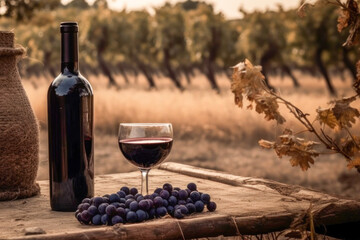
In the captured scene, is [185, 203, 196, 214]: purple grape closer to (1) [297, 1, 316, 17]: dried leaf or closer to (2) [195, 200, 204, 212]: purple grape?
(2) [195, 200, 204, 212]: purple grape

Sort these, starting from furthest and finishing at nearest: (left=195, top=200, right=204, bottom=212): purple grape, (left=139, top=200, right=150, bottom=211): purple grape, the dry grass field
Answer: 1. the dry grass field
2. (left=195, top=200, right=204, bottom=212): purple grape
3. (left=139, top=200, right=150, bottom=211): purple grape

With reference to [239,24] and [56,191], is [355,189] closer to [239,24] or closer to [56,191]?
[56,191]

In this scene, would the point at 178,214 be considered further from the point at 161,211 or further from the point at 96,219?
the point at 96,219

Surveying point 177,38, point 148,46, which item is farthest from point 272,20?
point 148,46

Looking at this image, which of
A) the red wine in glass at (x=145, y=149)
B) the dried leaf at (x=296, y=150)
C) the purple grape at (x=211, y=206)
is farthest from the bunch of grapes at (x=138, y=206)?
the dried leaf at (x=296, y=150)

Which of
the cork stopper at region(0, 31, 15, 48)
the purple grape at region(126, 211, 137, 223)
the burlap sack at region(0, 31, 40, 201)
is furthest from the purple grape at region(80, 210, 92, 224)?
the cork stopper at region(0, 31, 15, 48)

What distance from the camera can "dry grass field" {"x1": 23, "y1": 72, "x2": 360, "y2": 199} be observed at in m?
7.08

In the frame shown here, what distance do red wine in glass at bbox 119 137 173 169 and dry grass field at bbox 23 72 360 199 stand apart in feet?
14.7

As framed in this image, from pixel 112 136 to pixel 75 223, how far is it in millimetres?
8017

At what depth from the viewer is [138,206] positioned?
185 centimetres

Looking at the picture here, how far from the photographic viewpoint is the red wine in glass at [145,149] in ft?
6.61

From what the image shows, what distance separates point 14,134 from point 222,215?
2.94ft

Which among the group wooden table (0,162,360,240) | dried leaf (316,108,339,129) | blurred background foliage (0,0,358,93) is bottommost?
wooden table (0,162,360,240)

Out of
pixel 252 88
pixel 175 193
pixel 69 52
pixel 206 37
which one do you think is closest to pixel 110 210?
pixel 175 193
